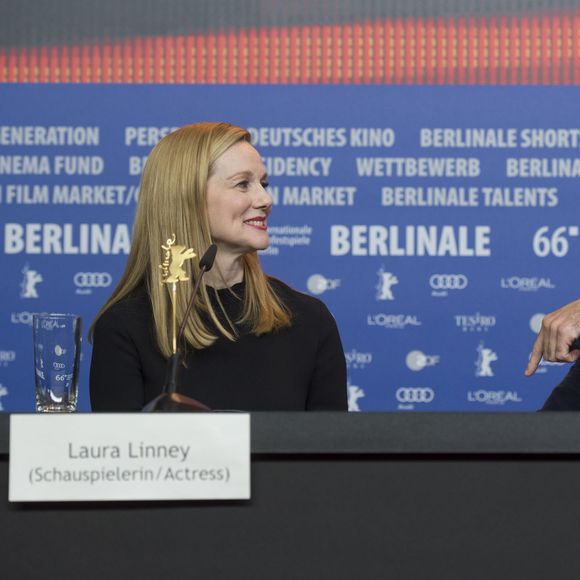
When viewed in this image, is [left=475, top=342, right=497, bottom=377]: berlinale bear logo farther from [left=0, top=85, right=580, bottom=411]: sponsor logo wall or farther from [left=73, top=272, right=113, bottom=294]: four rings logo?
[left=73, top=272, right=113, bottom=294]: four rings logo

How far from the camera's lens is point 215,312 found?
6.34ft

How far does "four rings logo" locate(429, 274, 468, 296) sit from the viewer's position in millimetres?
3307

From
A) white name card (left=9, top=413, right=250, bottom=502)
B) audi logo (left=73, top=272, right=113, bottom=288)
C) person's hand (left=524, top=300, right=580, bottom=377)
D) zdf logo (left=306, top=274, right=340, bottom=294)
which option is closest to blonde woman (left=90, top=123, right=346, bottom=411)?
person's hand (left=524, top=300, right=580, bottom=377)

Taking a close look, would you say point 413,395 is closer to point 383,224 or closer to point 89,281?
point 383,224

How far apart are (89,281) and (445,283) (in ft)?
3.81

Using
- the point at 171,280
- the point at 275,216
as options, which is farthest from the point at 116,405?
the point at 275,216

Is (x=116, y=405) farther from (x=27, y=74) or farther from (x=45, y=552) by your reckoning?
(x=27, y=74)

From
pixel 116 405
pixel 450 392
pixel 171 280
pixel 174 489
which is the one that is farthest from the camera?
pixel 450 392

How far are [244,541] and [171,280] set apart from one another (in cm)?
46

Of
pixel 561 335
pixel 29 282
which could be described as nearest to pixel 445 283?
pixel 29 282

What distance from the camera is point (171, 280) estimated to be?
1.18m

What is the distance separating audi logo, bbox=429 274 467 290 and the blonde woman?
1.34 meters

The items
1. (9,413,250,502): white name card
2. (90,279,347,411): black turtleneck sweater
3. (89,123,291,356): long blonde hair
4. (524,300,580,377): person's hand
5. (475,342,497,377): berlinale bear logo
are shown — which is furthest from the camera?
(475,342,497,377): berlinale bear logo

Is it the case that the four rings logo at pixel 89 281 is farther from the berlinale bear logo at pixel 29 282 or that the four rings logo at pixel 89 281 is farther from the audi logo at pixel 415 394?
the audi logo at pixel 415 394
